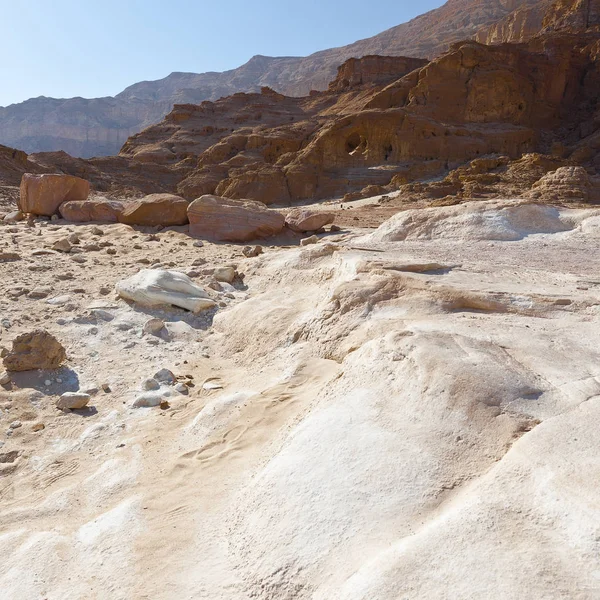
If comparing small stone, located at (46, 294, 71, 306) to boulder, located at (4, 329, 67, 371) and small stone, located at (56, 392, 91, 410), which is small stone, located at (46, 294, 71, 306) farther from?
small stone, located at (56, 392, 91, 410)

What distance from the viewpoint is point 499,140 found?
2077 cm

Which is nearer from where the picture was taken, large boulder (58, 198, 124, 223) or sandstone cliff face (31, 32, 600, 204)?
large boulder (58, 198, 124, 223)

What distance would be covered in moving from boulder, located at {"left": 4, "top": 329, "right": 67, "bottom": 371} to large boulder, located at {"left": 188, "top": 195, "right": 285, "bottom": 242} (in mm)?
3656

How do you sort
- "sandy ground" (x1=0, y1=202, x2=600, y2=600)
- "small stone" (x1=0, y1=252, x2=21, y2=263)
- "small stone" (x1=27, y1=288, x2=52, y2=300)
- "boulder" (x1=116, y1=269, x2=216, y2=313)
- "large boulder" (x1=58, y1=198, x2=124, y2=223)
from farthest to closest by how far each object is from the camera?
"large boulder" (x1=58, y1=198, x2=124, y2=223)
"small stone" (x1=0, y1=252, x2=21, y2=263)
"small stone" (x1=27, y1=288, x2=52, y2=300)
"boulder" (x1=116, y1=269, x2=216, y2=313)
"sandy ground" (x1=0, y1=202, x2=600, y2=600)

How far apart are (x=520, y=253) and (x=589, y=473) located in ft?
11.1

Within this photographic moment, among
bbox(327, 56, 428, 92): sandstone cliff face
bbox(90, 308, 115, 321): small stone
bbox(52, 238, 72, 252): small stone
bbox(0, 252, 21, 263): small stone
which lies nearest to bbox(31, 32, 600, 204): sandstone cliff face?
bbox(327, 56, 428, 92): sandstone cliff face

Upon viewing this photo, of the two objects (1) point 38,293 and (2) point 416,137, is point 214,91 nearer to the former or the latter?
(2) point 416,137

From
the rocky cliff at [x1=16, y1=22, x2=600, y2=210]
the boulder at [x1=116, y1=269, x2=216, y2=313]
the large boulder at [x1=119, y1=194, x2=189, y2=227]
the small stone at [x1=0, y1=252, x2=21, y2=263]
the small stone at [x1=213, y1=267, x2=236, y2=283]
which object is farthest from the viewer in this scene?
the rocky cliff at [x1=16, y1=22, x2=600, y2=210]

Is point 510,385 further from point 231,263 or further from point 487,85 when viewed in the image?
point 487,85

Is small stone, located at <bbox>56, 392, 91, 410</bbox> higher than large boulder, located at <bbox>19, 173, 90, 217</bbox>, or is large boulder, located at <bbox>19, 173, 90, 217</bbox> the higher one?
large boulder, located at <bbox>19, 173, 90, 217</bbox>

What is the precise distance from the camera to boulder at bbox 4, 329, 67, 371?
12.1 ft

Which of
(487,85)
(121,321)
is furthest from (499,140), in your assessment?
(121,321)

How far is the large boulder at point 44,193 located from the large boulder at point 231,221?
3057mm

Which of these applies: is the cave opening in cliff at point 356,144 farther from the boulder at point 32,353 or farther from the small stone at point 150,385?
the small stone at point 150,385
